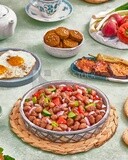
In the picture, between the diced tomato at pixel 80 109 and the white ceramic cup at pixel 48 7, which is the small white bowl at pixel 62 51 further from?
the diced tomato at pixel 80 109

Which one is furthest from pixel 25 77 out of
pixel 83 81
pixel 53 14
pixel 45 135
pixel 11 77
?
pixel 53 14

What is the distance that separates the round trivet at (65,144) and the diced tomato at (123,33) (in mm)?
451

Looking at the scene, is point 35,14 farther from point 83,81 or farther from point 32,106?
point 32,106

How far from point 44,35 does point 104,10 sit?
411 mm

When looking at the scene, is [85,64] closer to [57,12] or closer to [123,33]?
[123,33]

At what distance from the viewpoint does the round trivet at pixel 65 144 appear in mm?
1350

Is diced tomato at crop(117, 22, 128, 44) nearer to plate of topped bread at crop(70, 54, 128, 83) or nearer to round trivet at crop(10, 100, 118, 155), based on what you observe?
plate of topped bread at crop(70, 54, 128, 83)

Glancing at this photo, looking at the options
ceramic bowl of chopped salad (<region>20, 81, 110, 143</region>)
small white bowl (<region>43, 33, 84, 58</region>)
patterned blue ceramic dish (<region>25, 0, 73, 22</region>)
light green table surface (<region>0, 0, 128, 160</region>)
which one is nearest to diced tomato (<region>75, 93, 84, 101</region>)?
ceramic bowl of chopped salad (<region>20, 81, 110, 143</region>)

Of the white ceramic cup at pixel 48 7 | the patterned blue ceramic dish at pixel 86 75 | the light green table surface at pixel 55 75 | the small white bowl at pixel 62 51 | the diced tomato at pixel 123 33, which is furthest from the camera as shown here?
the white ceramic cup at pixel 48 7

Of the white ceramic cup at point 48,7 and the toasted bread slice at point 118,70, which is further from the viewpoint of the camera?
the white ceramic cup at point 48,7

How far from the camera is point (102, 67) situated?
1.66 meters

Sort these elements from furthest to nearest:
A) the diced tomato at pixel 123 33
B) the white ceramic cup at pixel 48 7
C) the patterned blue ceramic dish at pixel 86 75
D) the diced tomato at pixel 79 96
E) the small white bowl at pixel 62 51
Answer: the white ceramic cup at pixel 48 7 < the diced tomato at pixel 123 33 < the small white bowl at pixel 62 51 < the patterned blue ceramic dish at pixel 86 75 < the diced tomato at pixel 79 96

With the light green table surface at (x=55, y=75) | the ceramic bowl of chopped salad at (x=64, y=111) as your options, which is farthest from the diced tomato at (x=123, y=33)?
the ceramic bowl of chopped salad at (x=64, y=111)

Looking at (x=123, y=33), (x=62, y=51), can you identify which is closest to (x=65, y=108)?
(x=62, y=51)
